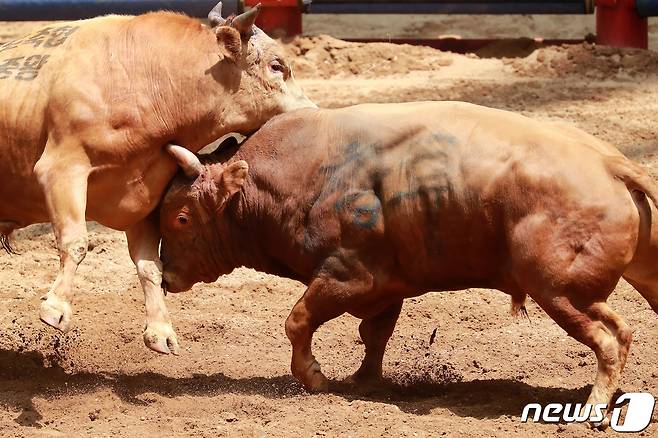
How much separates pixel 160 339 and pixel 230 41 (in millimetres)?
1698

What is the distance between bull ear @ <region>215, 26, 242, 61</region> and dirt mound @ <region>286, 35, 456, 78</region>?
5.65 metres

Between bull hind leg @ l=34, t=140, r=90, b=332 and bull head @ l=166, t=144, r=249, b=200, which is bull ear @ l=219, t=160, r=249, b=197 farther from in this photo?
bull hind leg @ l=34, t=140, r=90, b=332

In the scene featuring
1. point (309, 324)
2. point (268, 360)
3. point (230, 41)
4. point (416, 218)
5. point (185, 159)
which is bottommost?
point (268, 360)

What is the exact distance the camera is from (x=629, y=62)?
13477mm

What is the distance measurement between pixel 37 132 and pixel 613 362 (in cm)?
334

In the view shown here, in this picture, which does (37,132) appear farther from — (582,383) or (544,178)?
(582,383)

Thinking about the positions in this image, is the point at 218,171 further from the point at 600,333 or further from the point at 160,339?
the point at 600,333

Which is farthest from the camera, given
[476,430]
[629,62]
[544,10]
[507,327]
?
[544,10]

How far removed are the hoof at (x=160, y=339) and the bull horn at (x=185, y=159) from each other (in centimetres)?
90

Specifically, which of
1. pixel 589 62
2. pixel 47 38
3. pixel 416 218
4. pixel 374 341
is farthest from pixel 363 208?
pixel 589 62

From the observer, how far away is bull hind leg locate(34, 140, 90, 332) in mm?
7188

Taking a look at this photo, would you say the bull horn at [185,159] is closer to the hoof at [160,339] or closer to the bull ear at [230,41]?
the bull ear at [230,41]

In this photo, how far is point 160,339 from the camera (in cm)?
756

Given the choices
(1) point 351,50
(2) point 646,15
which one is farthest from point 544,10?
(1) point 351,50
